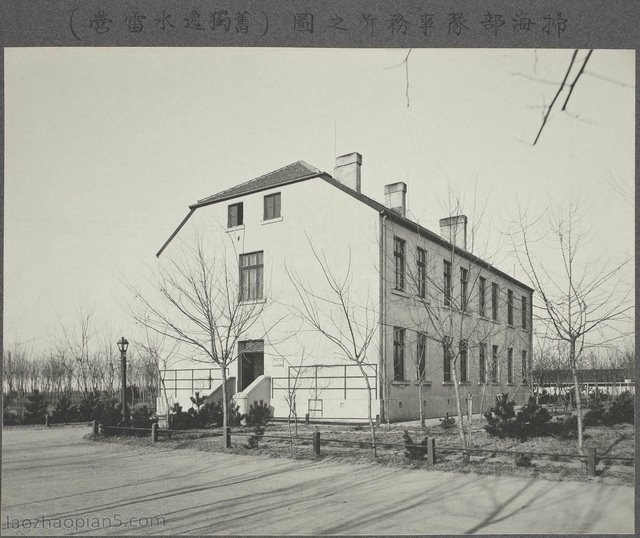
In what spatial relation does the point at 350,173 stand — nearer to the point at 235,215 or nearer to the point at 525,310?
the point at 235,215

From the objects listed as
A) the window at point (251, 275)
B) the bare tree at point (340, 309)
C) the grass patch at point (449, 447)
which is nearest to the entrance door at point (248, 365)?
the window at point (251, 275)

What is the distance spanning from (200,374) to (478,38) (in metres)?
14.6

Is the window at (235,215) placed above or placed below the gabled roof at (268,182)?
below

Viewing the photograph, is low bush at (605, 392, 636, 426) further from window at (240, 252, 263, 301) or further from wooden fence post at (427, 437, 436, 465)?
window at (240, 252, 263, 301)

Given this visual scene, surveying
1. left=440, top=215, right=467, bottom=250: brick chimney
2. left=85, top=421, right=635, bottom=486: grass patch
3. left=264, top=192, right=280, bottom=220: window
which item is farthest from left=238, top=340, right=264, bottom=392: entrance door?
left=440, top=215, right=467, bottom=250: brick chimney

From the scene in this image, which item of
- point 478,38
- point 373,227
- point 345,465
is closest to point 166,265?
point 373,227

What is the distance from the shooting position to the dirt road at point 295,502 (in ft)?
19.6

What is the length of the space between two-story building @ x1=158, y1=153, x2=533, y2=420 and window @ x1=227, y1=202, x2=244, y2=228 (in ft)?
0.10

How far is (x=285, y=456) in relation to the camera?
33.0 feet

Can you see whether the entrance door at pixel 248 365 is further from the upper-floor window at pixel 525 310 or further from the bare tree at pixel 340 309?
the upper-floor window at pixel 525 310

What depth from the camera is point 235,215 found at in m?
17.5

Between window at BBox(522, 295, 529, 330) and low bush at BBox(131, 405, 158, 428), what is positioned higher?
window at BBox(522, 295, 529, 330)

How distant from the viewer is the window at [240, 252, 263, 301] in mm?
17000

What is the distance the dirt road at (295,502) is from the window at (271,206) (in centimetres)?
896
